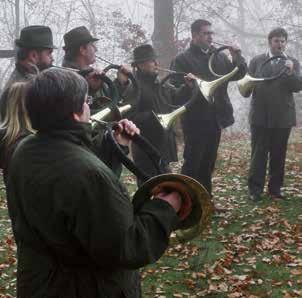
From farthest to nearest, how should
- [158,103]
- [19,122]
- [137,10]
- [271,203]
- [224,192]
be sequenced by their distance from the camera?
[137,10] → [224,192] → [271,203] → [158,103] → [19,122]

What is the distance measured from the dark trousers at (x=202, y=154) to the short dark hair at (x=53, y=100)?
4861 mm

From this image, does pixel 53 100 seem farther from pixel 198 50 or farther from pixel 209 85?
pixel 198 50

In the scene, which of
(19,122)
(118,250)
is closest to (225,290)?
(19,122)

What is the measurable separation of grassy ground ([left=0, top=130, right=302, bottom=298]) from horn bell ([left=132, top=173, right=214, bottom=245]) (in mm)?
2818

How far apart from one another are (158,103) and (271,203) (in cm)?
254

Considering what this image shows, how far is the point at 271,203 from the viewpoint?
7645 mm

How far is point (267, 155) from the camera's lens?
766 centimetres

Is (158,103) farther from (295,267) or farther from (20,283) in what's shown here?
(20,283)

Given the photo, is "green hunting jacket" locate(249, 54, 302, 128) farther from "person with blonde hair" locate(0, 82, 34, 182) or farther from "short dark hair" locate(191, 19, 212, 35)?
"person with blonde hair" locate(0, 82, 34, 182)

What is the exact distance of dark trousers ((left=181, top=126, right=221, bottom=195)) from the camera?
703 cm

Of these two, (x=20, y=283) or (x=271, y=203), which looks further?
(x=271, y=203)

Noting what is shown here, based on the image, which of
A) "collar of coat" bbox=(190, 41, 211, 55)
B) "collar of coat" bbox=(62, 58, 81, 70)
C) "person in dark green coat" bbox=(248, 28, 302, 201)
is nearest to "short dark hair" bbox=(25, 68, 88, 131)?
"collar of coat" bbox=(62, 58, 81, 70)

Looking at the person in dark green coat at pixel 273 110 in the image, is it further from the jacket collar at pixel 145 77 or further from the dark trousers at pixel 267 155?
the jacket collar at pixel 145 77

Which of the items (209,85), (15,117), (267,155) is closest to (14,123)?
(15,117)
